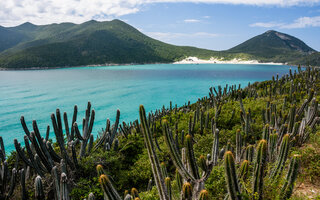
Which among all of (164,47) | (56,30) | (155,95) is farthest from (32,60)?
(56,30)

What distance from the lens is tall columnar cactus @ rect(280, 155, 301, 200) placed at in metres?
2.39

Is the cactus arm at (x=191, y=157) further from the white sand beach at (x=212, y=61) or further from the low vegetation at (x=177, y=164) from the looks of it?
the white sand beach at (x=212, y=61)

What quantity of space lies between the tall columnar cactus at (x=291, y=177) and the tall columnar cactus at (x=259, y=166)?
1.17 ft

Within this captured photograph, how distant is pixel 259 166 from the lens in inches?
88.1

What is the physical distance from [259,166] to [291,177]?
589mm

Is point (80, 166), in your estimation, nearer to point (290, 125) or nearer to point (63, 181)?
point (63, 181)

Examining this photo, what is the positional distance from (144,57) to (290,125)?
392 ft

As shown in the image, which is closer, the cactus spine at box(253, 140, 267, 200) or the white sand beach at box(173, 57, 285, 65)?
the cactus spine at box(253, 140, 267, 200)

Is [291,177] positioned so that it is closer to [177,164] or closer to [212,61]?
[177,164]

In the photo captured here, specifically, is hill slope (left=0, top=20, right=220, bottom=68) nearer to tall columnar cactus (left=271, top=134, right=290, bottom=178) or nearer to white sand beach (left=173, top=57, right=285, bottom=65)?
white sand beach (left=173, top=57, right=285, bottom=65)

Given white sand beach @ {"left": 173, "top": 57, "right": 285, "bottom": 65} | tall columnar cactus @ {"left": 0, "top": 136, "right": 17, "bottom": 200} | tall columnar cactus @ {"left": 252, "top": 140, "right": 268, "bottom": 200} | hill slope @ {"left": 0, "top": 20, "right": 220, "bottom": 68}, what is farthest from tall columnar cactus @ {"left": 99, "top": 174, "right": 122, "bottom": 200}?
white sand beach @ {"left": 173, "top": 57, "right": 285, "bottom": 65}

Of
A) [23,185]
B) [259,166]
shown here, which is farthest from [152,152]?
[23,185]

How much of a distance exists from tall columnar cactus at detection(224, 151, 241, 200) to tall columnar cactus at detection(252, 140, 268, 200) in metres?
0.39

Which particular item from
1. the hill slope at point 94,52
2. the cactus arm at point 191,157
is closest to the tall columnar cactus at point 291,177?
the cactus arm at point 191,157
